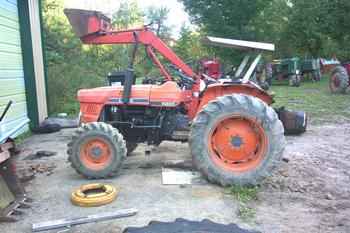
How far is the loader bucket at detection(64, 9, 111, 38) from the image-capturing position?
4.81 m

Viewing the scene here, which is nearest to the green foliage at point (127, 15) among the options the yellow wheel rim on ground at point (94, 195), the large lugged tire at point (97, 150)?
the large lugged tire at point (97, 150)

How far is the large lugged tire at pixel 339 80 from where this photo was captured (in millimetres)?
12680

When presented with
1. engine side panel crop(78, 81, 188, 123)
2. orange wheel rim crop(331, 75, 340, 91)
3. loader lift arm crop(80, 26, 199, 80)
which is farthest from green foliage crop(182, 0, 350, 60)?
engine side panel crop(78, 81, 188, 123)

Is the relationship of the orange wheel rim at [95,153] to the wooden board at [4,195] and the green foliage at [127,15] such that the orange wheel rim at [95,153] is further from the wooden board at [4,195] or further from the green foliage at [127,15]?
the green foliage at [127,15]

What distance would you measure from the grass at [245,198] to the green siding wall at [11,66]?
4.16 metres

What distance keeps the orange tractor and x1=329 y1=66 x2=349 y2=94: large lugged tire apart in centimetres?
851

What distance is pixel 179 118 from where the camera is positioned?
4.87 m

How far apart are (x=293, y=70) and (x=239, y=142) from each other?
552 inches

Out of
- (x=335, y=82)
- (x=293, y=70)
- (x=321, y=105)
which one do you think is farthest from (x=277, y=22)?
(x=321, y=105)

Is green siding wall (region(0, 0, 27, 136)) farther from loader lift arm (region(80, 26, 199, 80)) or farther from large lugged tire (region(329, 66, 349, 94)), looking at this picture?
large lugged tire (region(329, 66, 349, 94))

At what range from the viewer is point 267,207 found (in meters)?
3.62

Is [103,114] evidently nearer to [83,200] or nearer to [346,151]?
[83,200]

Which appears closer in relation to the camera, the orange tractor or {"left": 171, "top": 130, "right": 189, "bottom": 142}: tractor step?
the orange tractor

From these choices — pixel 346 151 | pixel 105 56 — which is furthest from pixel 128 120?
pixel 105 56
